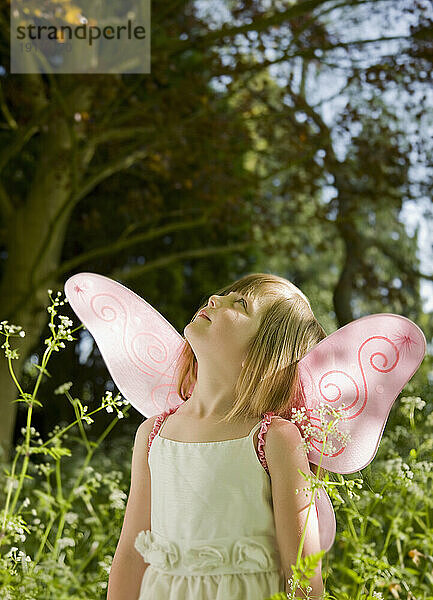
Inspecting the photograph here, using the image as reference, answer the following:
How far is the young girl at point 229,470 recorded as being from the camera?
79 cm

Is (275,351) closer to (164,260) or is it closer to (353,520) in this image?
(353,520)

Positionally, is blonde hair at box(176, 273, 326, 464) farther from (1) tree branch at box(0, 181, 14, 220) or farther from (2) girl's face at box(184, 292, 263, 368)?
(1) tree branch at box(0, 181, 14, 220)

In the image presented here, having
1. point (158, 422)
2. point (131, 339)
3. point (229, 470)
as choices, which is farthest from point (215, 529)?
point (131, 339)

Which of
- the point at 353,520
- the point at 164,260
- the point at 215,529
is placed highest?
the point at 164,260

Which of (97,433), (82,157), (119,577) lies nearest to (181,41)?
(82,157)

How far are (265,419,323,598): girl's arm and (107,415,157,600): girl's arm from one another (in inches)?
7.7

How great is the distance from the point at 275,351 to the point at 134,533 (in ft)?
1.00

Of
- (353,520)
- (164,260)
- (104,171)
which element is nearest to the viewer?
(353,520)

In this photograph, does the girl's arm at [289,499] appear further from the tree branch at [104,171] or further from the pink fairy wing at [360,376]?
A: the tree branch at [104,171]

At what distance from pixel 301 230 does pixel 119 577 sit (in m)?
2.28

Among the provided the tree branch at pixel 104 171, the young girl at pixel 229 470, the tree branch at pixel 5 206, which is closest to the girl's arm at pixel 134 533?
the young girl at pixel 229 470

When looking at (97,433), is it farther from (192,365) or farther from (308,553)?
(308,553)

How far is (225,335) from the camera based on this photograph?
86 cm

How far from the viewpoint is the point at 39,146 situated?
2625 millimetres
